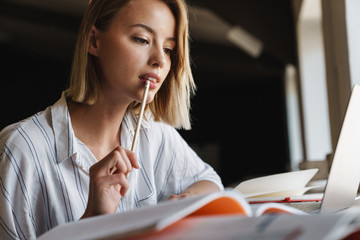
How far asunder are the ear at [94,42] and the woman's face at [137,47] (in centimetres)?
1

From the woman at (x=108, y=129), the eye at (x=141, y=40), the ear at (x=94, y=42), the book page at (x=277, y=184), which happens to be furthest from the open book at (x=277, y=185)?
the ear at (x=94, y=42)

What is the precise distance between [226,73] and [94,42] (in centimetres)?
897

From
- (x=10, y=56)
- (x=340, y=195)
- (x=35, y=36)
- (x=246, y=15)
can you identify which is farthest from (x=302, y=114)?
(x=10, y=56)

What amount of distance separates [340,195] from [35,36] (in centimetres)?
829

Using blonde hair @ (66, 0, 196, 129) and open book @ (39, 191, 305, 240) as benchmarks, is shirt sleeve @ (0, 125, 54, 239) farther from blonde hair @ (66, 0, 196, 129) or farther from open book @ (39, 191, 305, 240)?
open book @ (39, 191, 305, 240)

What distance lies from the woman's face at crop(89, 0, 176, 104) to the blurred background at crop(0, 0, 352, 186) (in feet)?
10.1

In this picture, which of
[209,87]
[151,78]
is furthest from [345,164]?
[209,87]

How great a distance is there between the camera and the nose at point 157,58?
3.72 ft

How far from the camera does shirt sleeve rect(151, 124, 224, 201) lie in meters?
1.36

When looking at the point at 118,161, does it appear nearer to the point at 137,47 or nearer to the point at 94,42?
the point at 137,47

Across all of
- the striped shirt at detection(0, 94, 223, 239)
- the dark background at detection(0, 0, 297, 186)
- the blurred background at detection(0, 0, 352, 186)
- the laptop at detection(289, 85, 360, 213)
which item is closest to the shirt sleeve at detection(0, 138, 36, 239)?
the striped shirt at detection(0, 94, 223, 239)

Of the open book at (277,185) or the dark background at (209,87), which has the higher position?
the dark background at (209,87)

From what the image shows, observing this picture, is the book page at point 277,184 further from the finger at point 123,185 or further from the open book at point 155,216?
the open book at point 155,216

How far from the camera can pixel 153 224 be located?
1.29 feet
